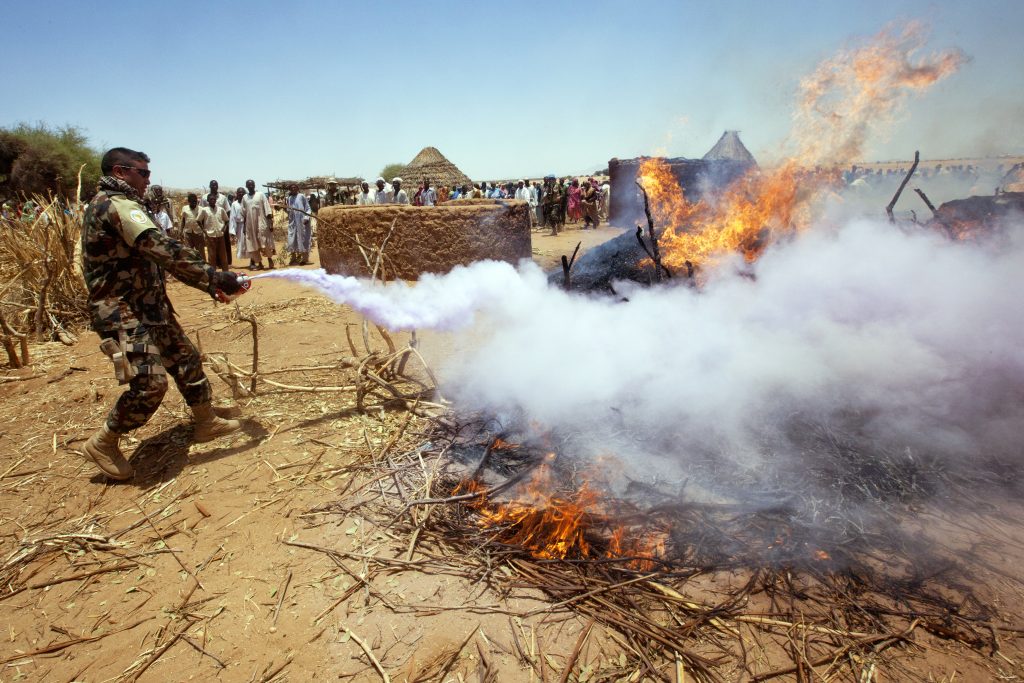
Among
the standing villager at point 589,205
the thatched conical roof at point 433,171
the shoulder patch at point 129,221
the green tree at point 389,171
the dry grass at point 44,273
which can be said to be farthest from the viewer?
the green tree at point 389,171

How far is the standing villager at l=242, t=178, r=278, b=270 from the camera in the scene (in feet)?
36.1

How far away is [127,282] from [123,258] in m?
0.15

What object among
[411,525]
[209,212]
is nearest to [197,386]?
[411,525]

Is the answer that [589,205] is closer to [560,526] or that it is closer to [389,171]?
[560,526]

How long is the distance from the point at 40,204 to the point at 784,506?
9.39 metres

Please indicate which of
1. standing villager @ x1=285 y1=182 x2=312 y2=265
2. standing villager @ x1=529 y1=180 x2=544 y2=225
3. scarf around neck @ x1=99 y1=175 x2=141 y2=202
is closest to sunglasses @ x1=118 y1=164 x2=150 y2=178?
scarf around neck @ x1=99 y1=175 x2=141 y2=202

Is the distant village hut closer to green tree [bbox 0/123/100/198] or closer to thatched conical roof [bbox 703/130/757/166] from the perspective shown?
thatched conical roof [bbox 703/130/757/166]

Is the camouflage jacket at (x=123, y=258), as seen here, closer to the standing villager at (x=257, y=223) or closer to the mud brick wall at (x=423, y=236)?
the mud brick wall at (x=423, y=236)

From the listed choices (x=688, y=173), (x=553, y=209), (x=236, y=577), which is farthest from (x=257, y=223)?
(x=688, y=173)

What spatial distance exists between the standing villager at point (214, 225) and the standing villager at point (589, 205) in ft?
37.4

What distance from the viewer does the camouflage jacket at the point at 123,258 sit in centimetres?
317

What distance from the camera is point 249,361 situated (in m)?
5.52

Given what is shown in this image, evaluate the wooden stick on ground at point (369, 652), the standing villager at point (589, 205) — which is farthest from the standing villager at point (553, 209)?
the wooden stick on ground at point (369, 652)

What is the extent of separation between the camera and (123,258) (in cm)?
327
